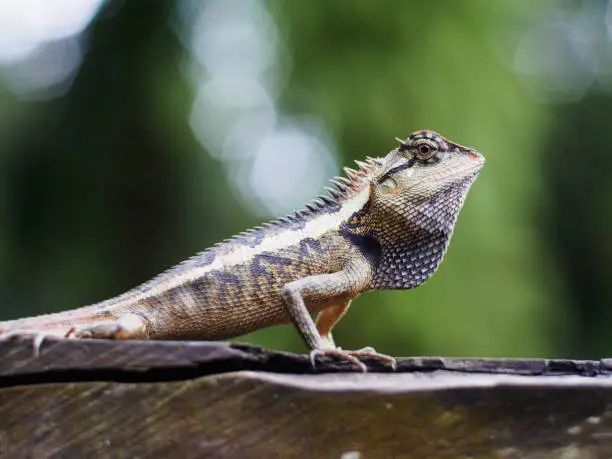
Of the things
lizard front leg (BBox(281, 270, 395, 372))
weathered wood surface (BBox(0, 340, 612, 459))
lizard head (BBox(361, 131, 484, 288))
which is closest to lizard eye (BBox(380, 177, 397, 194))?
lizard head (BBox(361, 131, 484, 288))

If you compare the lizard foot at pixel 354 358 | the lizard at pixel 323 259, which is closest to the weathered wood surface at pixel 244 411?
the lizard foot at pixel 354 358

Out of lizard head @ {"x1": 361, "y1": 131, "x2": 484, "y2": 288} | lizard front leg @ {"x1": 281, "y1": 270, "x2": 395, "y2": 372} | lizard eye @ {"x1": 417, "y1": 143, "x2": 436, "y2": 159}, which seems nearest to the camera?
lizard front leg @ {"x1": 281, "y1": 270, "x2": 395, "y2": 372}

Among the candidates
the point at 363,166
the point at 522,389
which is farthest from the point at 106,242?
the point at 522,389

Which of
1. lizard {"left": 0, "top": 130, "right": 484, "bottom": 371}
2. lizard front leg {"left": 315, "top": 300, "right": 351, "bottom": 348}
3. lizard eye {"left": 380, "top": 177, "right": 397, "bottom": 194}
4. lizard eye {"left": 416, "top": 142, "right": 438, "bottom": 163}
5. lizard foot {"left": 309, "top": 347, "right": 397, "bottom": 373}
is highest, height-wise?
lizard eye {"left": 416, "top": 142, "right": 438, "bottom": 163}

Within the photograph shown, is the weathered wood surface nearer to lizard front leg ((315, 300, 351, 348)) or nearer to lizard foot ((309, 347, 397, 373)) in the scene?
lizard foot ((309, 347, 397, 373))

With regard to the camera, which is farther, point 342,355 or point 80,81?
point 80,81

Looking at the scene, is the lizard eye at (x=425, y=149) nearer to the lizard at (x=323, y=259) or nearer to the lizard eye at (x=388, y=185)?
the lizard at (x=323, y=259)

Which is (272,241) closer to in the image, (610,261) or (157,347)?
(157,347)
